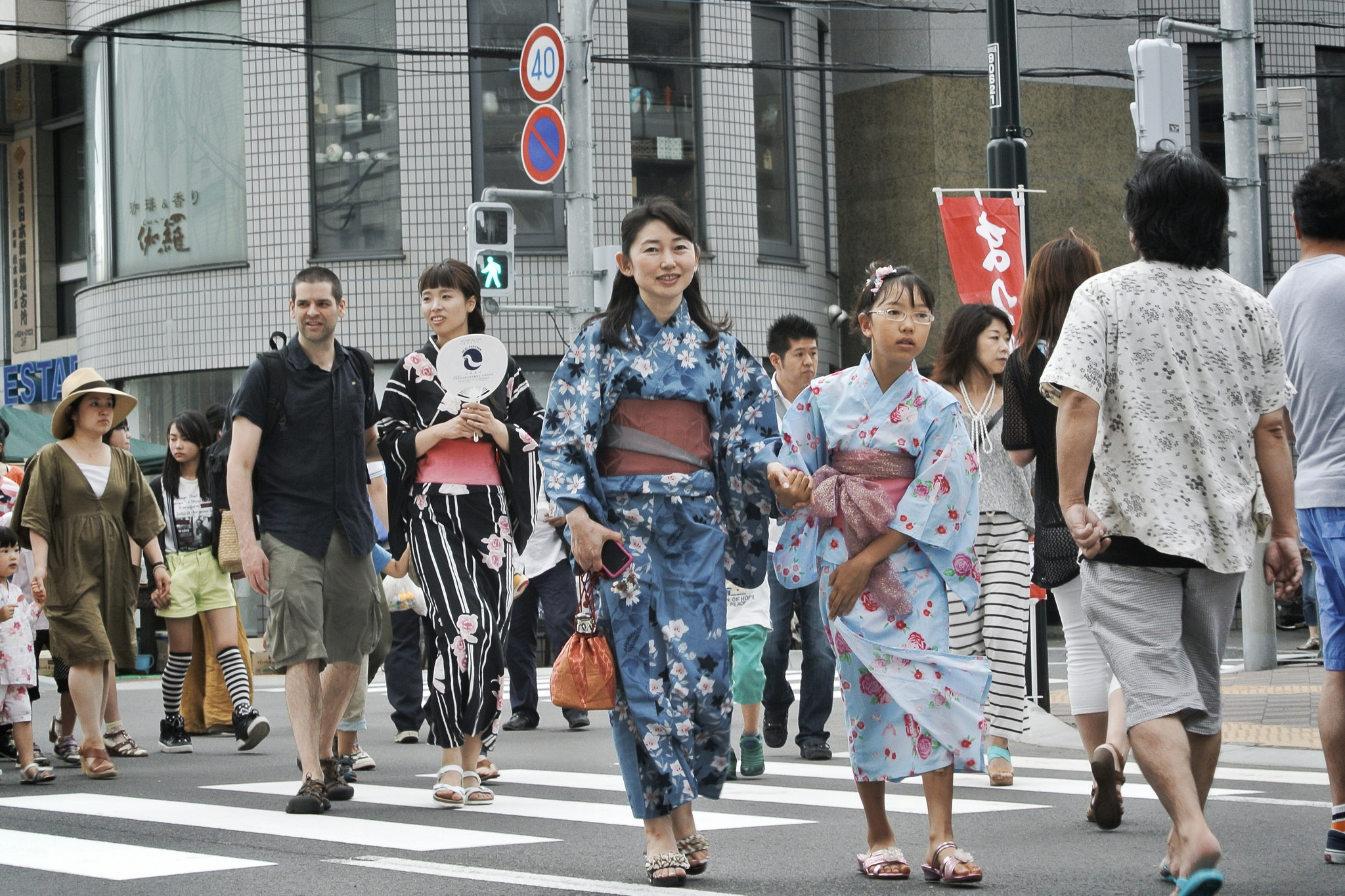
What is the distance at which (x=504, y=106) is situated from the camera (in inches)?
702

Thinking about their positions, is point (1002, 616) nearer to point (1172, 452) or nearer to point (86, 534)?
point (1172, 452)

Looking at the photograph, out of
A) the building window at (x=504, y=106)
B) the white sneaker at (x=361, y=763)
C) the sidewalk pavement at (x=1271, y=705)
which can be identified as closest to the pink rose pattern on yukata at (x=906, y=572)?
the sidewalk pavement at (x=1271, y=705)

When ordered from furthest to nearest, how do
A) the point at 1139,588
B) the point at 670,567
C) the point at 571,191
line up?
1. the point at 571,191
2. the point at 670,567
3. the point at 1139,588

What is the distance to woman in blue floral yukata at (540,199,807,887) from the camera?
487 centimetres

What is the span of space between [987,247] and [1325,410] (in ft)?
17.3

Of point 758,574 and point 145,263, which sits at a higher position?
point 145,263

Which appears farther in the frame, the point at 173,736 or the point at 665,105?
the point at 665,105

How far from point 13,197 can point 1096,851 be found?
2247cm

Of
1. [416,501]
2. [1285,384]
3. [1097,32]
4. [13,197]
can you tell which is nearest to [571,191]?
[416,501]

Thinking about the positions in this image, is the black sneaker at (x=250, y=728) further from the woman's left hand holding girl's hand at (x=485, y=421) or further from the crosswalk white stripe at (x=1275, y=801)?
the crosswalk white stripe at (x=1275, y=801)

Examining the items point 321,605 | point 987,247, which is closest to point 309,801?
point 321,605

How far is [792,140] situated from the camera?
19422 mm

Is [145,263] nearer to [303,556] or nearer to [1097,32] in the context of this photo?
[1097,32]

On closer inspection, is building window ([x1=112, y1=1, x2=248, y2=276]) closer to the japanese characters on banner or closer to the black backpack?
the japanese characters on banner
